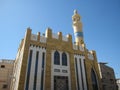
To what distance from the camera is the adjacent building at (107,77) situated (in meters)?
26.8

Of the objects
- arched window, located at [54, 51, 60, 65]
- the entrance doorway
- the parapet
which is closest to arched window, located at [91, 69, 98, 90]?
the entrance doorway

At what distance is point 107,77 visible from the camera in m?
28.4

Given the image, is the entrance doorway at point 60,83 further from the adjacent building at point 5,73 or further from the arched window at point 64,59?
the adjacent building at point 5,73

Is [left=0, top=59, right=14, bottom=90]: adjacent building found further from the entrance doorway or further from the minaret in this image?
the minaret

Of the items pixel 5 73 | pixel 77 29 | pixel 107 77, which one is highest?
pixel 77 29

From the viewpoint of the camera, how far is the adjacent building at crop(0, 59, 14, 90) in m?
27.0

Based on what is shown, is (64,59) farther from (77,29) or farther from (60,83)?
(77,29)

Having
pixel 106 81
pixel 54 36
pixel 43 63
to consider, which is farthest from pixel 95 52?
pixel 43 63

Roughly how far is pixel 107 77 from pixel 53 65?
15.7 meters

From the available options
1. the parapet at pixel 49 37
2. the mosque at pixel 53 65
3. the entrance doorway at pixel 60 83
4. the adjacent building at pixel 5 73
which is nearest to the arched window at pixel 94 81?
the mosque at pixel 53 65

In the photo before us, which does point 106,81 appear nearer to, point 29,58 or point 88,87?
point 88,87

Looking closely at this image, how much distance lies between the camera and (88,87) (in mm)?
21156

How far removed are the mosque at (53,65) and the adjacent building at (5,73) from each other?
7.28 meters

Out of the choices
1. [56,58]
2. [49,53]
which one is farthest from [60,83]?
[49,53]
